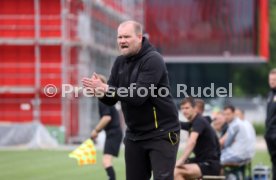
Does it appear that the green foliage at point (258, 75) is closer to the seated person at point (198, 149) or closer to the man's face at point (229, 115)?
the man's face at point (229, 115)

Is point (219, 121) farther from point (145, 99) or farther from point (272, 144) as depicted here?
point (145, 99)

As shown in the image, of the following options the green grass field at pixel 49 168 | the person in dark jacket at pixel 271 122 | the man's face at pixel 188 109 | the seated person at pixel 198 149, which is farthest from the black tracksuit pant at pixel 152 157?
the green grass field at pixel 49 168

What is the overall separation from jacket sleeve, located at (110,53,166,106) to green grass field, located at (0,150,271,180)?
8985 mm

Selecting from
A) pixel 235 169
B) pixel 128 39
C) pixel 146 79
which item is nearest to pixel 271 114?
pixel 235 169

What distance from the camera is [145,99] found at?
Answer: 8016 millimetres

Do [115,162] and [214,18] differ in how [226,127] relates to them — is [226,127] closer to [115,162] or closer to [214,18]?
[115,162]

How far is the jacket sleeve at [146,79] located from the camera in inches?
310

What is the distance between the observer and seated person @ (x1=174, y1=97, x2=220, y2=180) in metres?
11.7

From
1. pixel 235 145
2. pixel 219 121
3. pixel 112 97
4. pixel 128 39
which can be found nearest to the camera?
pixel 112 97

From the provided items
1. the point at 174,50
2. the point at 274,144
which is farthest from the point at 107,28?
the point at 274,144

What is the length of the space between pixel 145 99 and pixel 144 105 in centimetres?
21

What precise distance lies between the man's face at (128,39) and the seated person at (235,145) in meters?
7.23

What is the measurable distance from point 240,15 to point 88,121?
1292 cm

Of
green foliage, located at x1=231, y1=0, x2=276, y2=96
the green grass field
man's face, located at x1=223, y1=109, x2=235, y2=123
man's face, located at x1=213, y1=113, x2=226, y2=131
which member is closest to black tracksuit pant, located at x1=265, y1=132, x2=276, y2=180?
man's face, located at x1=223, y1=109, x2=235, y2=123
